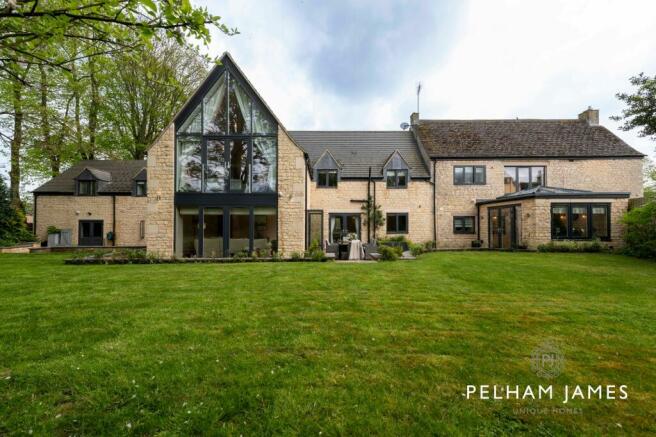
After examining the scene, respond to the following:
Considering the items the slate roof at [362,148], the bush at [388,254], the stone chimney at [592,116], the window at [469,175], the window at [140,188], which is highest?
the stone chimney at [592,116]

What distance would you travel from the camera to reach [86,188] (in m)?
21.6

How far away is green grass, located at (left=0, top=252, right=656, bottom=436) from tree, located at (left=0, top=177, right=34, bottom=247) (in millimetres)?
16727

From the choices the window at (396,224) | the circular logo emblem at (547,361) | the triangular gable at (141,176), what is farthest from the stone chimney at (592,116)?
Result: the triangular gable at (141,176)

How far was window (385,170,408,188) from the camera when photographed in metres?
19.7

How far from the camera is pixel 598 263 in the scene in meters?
11.3

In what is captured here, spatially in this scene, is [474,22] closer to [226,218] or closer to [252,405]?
[226,218]

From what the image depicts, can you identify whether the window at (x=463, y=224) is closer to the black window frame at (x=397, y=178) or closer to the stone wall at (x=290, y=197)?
the black window frame at (x=397, y=178)

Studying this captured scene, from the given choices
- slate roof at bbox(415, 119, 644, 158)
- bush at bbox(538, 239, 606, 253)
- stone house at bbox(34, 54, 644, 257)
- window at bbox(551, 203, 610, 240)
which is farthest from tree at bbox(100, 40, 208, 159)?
window at bbox(551, 203, 610, 240)

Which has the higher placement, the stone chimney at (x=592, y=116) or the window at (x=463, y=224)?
the stone chimney at (x=592, y=116)

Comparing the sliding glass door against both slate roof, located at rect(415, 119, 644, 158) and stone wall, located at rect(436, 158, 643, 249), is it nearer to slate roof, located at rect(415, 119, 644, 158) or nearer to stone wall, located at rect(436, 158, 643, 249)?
stone wall, located at rect(436, 158, 643, 249)

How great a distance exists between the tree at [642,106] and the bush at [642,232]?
5.05 metres

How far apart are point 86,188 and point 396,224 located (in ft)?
78.3

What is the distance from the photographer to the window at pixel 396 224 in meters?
19.5

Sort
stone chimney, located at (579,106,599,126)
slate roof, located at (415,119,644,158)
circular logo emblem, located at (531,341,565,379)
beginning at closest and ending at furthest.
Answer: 1. circular logo emblem, located at (531,341,565,379)
2. slate roof, located at (415,119,644,158)
3. stone chimney, located at (579,106,599,126)
